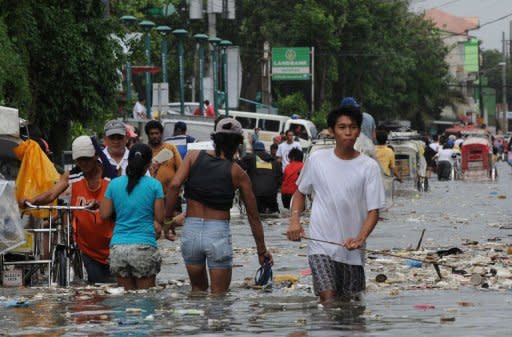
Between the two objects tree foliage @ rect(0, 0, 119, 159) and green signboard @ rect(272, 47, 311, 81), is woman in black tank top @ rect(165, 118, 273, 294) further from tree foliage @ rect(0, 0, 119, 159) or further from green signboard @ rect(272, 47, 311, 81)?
green signboard @ rect(272, 47, 311, 81)

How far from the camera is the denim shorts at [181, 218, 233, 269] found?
1188cm

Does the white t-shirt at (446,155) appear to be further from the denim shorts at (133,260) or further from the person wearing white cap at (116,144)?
the denim shorts at (133,260)

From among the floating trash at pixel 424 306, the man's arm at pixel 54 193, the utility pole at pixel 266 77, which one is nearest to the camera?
the floating trash at pixel 424 306

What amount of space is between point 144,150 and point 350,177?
2352 millimetres

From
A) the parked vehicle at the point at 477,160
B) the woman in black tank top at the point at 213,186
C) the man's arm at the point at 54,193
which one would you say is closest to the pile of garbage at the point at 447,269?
the woman in black tank top at the point at 213,186

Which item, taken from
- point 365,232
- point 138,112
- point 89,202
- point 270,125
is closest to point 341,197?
point 365,232

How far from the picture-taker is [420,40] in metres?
101

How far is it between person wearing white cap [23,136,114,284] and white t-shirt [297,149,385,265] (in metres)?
2.96

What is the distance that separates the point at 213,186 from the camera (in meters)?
11.9

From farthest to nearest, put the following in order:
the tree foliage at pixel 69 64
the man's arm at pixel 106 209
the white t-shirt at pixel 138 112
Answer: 1. the white t-shirt at pixel 138 112
2. the tree foliage at pixel 69 64
3. the man's arm at pixel 106 209

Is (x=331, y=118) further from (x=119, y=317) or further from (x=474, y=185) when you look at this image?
(x=474, y=185)

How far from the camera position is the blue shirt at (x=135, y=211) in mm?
12367

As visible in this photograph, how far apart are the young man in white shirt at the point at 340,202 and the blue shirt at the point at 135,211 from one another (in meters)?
1.92

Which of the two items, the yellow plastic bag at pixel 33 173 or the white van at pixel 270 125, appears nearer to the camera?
the yellow plastic bag at pixel 33 173
